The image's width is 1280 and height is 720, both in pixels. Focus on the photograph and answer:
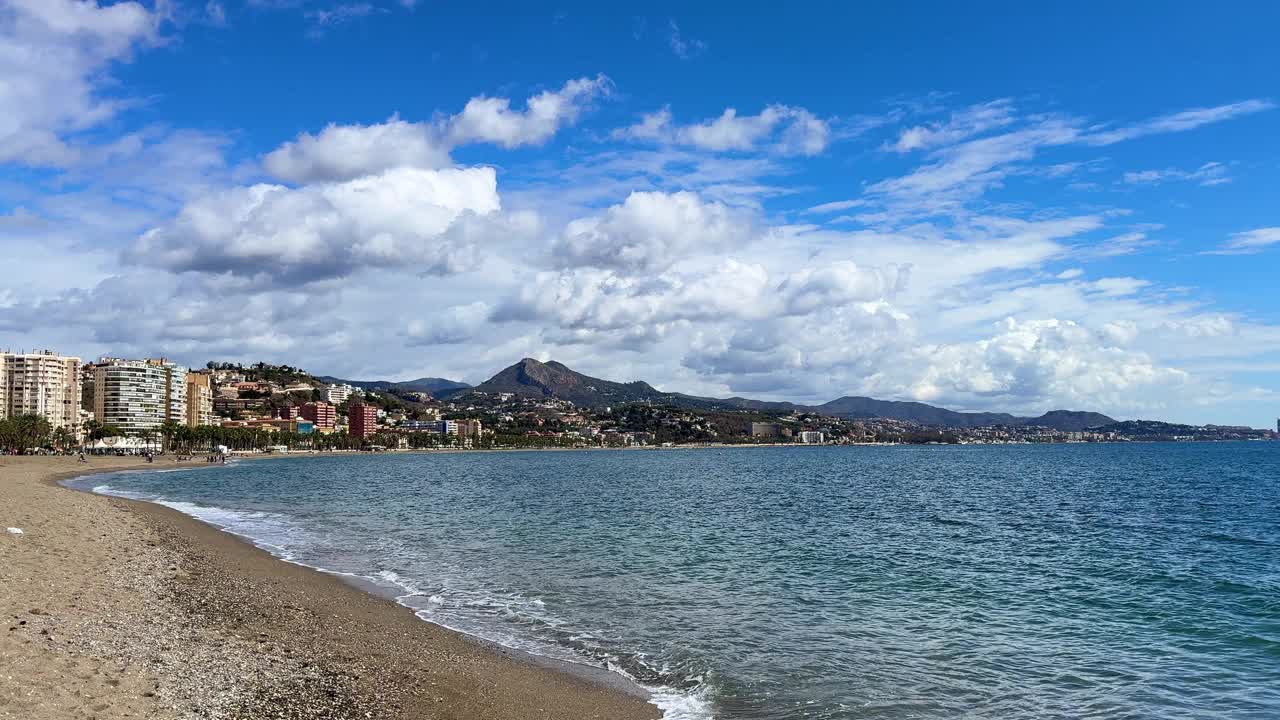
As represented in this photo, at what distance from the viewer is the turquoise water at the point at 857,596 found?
47.9 feet

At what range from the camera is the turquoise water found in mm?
14586

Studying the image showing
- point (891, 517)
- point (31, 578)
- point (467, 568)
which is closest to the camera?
point (31, 578)

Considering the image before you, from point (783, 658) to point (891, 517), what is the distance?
106 ft

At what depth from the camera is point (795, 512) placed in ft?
163

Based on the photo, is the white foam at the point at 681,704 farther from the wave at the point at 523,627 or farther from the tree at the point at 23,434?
the tree at the point at 23,434

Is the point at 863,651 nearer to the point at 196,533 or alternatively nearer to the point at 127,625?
the point at 127,625

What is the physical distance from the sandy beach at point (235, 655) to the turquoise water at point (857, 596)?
1741 mm

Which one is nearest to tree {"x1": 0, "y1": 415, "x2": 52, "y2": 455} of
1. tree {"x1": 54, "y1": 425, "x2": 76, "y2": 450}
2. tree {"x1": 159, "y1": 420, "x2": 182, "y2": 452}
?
tree {"x1": 54, "y1": 425, "x2": 76, "y2": 450}

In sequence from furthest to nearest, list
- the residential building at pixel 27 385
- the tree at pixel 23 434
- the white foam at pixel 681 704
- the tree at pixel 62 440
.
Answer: the residential building at pixel 27 385 → the tree at pixel 62 440 → the tree at pixel 23 434 → the white foam at pixel 681 704

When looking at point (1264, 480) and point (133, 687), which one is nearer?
point (133, 687)

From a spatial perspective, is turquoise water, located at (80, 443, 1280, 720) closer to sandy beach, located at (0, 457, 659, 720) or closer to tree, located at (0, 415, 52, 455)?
sandy beach, located at (0, 457, 659, 720)

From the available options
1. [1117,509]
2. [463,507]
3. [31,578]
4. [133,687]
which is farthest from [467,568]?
[1117,509]

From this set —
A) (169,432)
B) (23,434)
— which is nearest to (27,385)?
(169,432)

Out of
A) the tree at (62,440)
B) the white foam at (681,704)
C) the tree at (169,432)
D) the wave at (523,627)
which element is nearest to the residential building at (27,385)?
the tree at (169,432)
